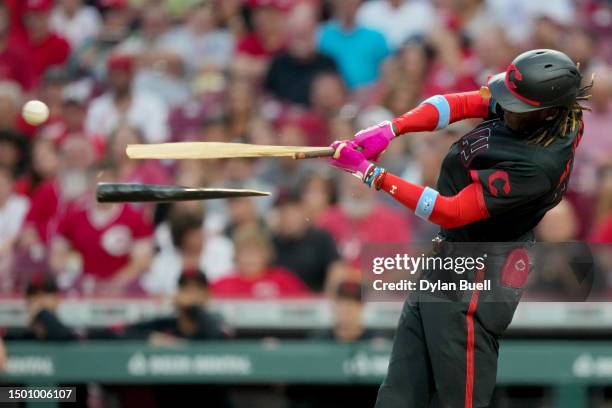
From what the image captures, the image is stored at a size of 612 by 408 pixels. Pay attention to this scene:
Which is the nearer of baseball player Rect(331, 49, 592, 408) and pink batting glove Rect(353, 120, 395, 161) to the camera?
baseball player Rect(331, 49, 592, 408)

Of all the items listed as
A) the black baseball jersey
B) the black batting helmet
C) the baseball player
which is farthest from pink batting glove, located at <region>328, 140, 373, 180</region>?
the black batting helmet

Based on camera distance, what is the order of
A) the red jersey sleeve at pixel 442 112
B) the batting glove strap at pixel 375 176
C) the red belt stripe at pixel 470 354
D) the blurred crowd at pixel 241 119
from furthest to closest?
the blurred crowd at pixel 241 119
the red jersey sleeve at pixel 442 112
the red belt stripe at pixel 470 354
the batting glove strap at pixel 375 176

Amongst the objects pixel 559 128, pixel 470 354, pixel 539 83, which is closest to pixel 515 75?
pixel 539 83

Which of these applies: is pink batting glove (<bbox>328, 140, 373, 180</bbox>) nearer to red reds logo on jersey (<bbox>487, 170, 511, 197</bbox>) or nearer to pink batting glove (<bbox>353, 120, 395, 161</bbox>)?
pink batting glove (<bbox>353, 120, 395, 161</bbox>)

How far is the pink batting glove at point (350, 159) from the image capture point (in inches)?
175

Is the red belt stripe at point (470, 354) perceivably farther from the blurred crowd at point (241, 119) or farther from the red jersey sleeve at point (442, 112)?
the blurred crowd at point (241, 119)

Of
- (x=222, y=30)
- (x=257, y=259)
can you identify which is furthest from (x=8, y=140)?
(x=257, y=259)

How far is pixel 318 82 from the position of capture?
8688 mm

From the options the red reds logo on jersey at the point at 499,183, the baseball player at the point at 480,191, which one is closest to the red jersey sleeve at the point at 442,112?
the baseball player at the point at 480,191

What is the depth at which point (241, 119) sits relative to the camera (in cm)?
851

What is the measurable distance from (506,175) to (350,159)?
618 mm

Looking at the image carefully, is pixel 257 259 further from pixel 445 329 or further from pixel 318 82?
pixel 445 329

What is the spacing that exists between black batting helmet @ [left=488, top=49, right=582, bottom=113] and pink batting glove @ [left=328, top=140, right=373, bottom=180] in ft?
1.92

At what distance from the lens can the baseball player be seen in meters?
4.29
